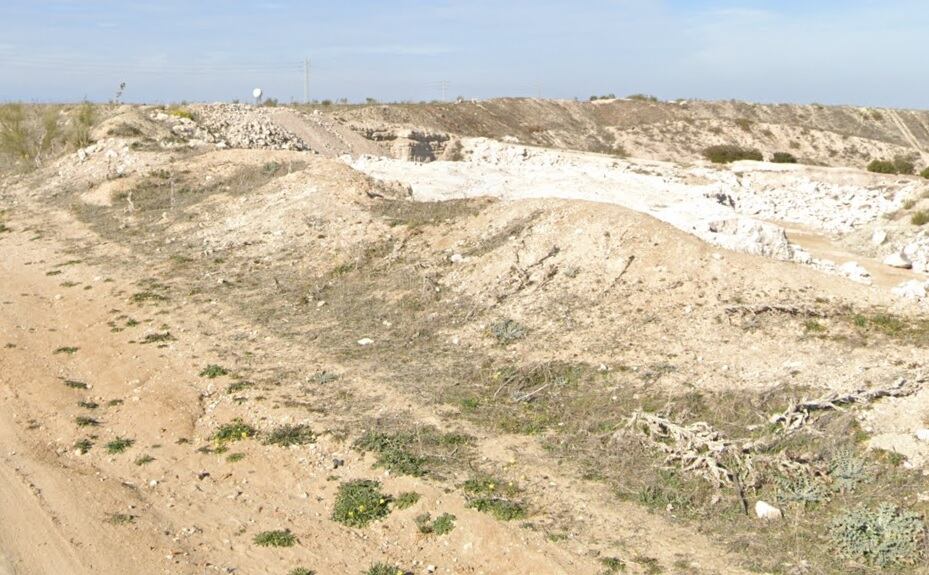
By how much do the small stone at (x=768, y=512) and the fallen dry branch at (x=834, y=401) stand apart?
5.49ft

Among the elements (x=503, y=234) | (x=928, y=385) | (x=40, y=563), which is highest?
(x=503, y=234)

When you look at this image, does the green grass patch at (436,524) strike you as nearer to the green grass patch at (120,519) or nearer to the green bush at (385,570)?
the green bush at (385,570)

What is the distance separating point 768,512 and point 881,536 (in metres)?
1.00

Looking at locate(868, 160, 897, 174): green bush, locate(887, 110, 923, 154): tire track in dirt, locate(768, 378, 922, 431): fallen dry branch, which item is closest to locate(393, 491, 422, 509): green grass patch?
locate(768, 378, 922, 431): fallen dry branch

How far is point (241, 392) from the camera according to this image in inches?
448

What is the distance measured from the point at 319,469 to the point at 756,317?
6.90 meters

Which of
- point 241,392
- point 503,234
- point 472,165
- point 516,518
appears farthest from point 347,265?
point 472,165

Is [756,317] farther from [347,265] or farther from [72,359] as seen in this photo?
[72,359]

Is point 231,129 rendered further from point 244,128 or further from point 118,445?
point 118,445

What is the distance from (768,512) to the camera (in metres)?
7.95

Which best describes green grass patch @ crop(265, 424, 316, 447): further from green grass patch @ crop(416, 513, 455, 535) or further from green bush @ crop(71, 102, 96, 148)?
green bush @ crop(71, 102, 96, 148)

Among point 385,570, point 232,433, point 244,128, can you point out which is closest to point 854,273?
point 232,433

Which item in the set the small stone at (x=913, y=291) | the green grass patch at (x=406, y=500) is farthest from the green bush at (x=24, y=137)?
the small stone at (x=913, y=291)

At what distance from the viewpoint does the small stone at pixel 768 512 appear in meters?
7.93
